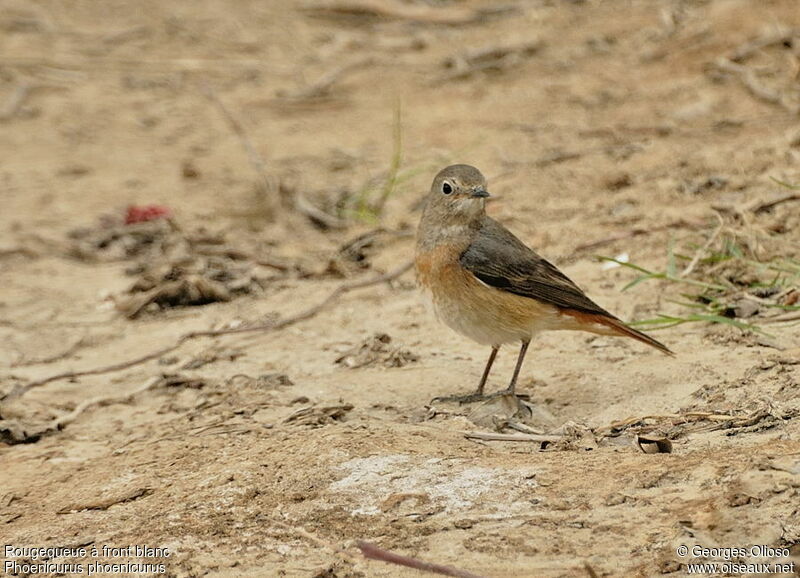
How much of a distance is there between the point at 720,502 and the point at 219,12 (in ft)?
42.7

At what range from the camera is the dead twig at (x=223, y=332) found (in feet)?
21.0

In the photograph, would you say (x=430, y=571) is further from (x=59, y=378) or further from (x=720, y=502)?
(x=59, y=378)

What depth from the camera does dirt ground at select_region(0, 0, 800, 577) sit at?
4.01m

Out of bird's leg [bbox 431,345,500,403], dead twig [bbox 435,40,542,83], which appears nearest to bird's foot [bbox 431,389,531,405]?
bird's leg [bbox 431,345,500,403]

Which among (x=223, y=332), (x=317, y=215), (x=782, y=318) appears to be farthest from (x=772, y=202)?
(x=317, y=215)

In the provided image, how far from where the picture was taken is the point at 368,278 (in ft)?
25.3

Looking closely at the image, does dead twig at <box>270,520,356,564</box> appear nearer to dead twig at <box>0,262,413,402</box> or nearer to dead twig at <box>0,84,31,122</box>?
dead twig at <box>0,262,413,402</box>

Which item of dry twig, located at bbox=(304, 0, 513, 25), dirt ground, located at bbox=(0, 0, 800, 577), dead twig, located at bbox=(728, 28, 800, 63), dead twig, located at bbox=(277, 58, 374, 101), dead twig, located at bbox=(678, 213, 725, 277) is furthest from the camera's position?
dry twig, located at bbox=(304, 0, 513, 25)

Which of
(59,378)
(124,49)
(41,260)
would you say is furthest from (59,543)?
(124,49)

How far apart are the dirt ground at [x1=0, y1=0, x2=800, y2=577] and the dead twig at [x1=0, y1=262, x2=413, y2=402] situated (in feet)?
0.21

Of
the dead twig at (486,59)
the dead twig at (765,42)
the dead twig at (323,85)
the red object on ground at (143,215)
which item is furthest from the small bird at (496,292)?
the dead twig at (323,85)

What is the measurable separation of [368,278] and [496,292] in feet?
7.78

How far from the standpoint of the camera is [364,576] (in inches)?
144

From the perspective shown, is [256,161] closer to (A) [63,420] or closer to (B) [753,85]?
(B) [753,85]
